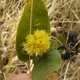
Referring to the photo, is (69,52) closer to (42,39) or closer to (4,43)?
(42,39)

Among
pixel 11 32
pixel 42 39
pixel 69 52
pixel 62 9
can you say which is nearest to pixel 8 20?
pixel 11 32

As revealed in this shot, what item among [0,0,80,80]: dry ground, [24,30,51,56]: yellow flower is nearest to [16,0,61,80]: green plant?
[24,30,51,56]: yellow flower

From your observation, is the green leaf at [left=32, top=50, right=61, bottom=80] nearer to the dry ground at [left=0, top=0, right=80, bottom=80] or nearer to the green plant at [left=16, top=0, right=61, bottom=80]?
the green plant at [left=16, top=0, right=61, bottom=80]

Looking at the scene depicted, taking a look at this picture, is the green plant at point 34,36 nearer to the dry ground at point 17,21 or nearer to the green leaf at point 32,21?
the green leaf at point 32,21

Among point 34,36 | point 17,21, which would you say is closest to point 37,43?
point 34,36

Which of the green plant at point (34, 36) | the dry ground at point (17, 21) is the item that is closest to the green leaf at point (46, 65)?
the green plant at point (34, 36)
